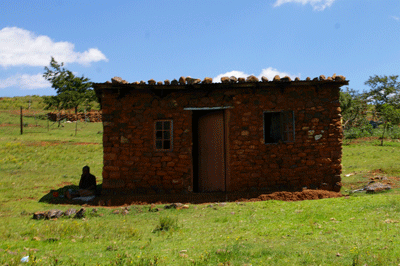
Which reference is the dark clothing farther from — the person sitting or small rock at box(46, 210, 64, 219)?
small rock at box(46, 210, 64, 219)

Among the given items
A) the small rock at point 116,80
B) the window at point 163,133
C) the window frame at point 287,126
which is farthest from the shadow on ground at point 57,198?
the window frame at point 287,126

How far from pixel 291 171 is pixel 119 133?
5.24 metres

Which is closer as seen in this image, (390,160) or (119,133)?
(119,133)

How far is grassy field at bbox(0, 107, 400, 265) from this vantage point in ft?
Result: 15.2

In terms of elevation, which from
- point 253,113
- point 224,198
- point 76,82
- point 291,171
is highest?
point 76,82

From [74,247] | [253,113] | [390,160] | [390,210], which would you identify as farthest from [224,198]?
[390,160]

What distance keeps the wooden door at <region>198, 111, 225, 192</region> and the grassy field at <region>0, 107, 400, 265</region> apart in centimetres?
205

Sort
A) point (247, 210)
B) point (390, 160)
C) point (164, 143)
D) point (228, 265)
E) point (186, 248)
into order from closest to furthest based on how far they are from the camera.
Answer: point (228, 265) → point (186, 248) → point (247, 210) → point (164, 143) → point (390, 160)

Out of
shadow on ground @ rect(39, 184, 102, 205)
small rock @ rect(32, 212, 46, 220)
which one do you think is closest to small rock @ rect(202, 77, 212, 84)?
shadow on ground @ rect(39, 184, 102, 205)

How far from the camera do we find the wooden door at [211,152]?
10828 mm

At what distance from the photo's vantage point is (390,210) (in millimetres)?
6605

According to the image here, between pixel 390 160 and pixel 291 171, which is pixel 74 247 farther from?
pixel 390 160

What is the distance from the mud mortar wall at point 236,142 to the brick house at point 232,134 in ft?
0.09

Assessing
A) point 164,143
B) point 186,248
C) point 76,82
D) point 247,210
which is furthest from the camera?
point 76,82
